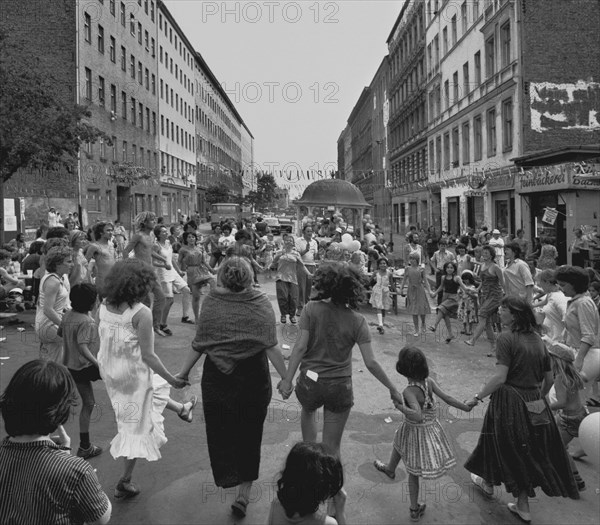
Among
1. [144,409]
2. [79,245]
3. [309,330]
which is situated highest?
[79,245]

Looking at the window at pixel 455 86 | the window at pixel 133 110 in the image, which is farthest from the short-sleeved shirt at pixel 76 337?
the window at pixel 133 110

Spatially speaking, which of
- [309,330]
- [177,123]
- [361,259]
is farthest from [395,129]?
[309,330]

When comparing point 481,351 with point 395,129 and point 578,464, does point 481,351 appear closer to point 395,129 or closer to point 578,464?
point 578,464

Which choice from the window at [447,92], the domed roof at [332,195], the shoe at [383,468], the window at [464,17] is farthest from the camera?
the window at [447,92]

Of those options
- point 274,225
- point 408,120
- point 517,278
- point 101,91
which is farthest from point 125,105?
point 517,278

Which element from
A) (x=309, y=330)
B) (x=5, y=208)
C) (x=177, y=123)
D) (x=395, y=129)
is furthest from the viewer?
(x=177, y=123)

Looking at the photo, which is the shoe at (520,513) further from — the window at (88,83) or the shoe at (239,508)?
the window at (88,83)

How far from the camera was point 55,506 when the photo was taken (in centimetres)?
213

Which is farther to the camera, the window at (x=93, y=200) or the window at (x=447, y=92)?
the window at (x=447, y=92)

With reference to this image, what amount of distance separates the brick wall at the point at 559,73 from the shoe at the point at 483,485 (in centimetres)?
2218

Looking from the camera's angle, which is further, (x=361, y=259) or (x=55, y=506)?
(x=361, y=259)

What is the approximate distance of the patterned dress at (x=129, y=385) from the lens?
4082mm

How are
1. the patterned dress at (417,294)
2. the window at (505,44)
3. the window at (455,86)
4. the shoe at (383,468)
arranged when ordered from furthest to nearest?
the window at (455,86), the window at (505,44), the patterned dress at (417,294), the shoe at (383,468)

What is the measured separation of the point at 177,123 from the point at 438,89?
106 ft
